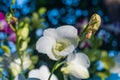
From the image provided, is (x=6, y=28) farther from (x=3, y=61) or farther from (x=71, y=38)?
(x=71, y=38)

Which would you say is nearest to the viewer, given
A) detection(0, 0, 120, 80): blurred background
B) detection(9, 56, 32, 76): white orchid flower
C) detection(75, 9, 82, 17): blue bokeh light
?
detection(9, 56, 32, 76): white orchid flower

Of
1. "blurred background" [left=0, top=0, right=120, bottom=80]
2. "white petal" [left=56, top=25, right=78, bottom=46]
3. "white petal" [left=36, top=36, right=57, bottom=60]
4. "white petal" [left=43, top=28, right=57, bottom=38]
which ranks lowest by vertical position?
"white petal" [left=36, top=36, right=57, bottom=60]

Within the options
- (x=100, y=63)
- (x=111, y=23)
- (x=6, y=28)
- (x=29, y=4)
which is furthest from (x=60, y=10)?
(x=100, y=63)

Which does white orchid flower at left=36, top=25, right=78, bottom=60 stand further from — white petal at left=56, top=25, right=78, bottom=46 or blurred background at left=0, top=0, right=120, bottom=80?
blurred background at left=0, top=0, right=120, bottom=80

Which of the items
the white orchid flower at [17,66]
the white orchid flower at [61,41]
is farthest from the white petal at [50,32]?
the white orchid flower at [17,66]

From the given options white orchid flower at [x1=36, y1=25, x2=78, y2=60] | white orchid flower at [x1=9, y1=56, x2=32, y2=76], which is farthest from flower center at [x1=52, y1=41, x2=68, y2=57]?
white orchid flower at [x1=9, y1=56, x2=32, y2=76]
